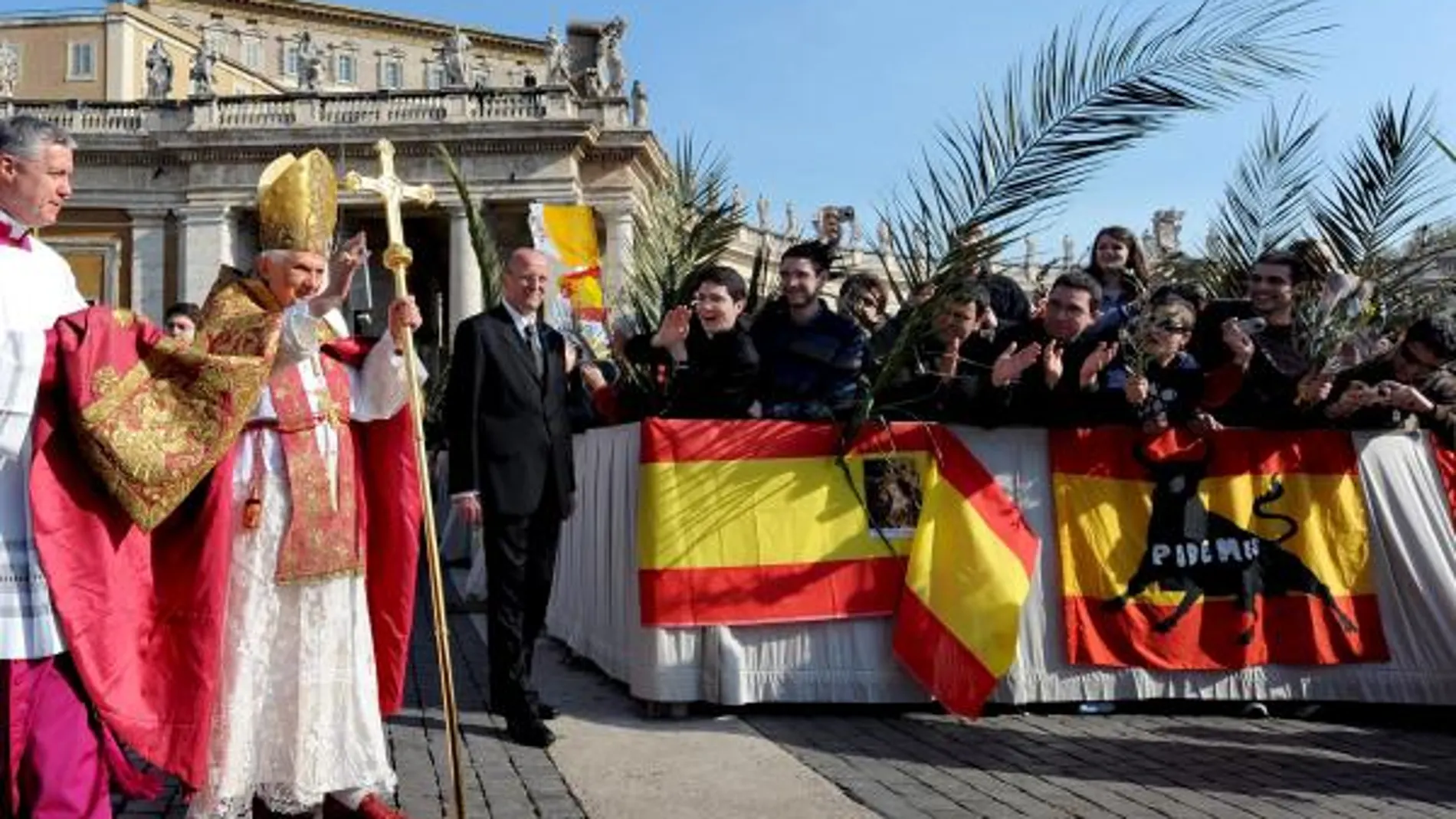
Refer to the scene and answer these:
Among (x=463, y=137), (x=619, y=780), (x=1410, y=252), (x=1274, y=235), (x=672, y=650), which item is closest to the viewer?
(x=619, y=780)

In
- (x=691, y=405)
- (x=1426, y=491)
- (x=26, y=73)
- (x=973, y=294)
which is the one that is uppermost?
(x=26, y=73)

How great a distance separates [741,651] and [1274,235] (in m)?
4.20

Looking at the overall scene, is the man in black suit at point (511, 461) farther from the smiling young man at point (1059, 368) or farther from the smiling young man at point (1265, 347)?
the smiling young man at point (1265, 347)

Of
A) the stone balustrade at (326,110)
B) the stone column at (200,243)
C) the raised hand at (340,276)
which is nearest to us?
the raised hand at (340,276)

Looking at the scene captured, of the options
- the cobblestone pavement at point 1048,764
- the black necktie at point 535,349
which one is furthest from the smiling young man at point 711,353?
the cobblestone pavement at point 1048,764

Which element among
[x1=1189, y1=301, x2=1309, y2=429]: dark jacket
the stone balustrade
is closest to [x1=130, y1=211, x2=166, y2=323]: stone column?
the stone balustrade

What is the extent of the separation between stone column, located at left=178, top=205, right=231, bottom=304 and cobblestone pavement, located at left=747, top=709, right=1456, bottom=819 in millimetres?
38735

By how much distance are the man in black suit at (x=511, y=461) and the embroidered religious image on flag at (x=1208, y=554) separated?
2.35 meters

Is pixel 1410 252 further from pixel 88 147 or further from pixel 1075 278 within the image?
pixel 88 147

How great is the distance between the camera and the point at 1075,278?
6.31 metres

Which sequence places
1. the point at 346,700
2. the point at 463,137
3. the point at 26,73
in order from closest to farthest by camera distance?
the point at 346,700 < the point at 463,137 < the point at 26,73

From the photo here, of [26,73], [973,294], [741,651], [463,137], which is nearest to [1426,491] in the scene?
[973,294]

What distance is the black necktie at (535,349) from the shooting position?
5.78 metres

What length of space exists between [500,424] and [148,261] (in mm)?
39949
